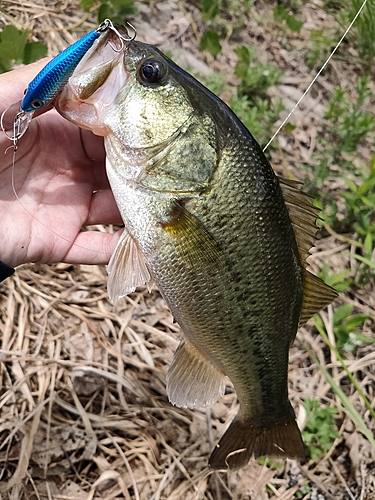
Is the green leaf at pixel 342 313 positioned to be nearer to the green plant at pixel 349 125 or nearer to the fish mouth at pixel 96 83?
the green plant at pixel 349 125

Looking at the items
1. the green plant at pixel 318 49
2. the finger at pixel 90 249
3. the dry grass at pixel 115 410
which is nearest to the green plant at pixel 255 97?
the green plant at pixel 318 49

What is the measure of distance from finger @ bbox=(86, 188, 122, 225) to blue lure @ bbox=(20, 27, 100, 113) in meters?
0.67

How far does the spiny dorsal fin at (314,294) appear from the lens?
1.87m

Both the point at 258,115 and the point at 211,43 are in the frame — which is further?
the point at 211,43

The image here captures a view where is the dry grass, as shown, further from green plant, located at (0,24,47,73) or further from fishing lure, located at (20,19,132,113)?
fishing lure, located at (20,19,132,113)

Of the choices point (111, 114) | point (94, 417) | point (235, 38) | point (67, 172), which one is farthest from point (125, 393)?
point (235, 38)

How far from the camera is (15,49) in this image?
106 inches

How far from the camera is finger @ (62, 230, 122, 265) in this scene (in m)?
2.14

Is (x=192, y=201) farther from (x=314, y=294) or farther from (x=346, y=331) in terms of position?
(x=346, y=331)

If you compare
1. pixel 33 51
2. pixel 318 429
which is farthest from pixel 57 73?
A: pixel 318 429

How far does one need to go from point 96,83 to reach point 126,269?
655 millimetres

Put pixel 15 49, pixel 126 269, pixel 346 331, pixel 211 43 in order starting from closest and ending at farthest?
1. pixel 126 269
2. pixel 15 49
3. pixel 346 331
4. pixel 211 43

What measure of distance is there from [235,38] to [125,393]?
11.5ft

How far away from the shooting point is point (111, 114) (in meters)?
1.63
